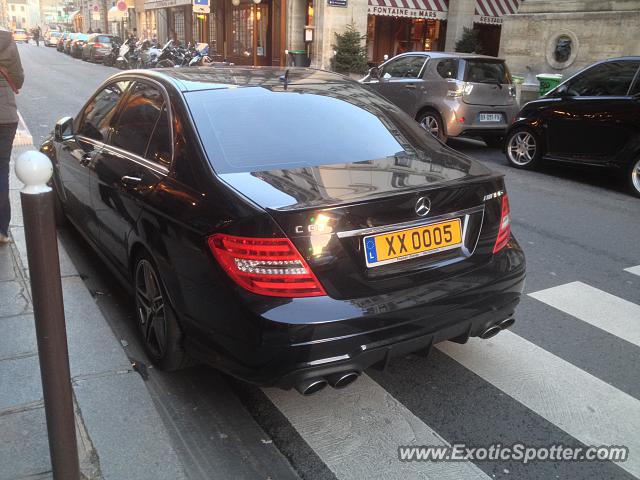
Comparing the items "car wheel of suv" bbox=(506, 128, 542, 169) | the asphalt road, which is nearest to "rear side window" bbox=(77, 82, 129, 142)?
the asphalt road

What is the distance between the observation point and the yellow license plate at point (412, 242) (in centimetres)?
259

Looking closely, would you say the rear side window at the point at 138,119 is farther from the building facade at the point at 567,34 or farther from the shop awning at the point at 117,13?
the shop awning at the point at 117,13

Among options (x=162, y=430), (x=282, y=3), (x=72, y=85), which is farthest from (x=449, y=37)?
(x=162, y=430)

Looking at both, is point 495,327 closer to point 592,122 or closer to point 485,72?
point 592,122

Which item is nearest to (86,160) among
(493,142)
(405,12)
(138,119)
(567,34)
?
(138,119)

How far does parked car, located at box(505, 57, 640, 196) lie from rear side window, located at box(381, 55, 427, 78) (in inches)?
96.8

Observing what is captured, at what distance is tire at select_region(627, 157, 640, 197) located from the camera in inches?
300

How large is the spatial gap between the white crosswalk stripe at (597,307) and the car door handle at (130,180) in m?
2.95

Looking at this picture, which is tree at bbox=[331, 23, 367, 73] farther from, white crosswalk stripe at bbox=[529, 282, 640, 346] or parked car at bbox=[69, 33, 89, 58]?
parked car at bbox=[69, 33, 89, 58]

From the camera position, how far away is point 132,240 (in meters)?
3.34

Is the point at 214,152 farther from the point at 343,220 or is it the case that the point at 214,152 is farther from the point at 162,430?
the point at 162,430

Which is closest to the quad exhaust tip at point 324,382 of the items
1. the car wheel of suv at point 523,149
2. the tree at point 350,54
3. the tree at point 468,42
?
the car wheel of suv at point 523,149

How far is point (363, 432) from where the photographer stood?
2842mm

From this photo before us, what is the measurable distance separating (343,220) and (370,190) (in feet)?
0.85
